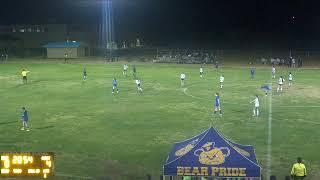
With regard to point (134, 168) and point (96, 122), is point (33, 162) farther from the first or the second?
point (96, 122)

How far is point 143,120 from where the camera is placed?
3228 cm

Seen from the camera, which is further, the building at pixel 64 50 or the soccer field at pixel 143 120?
the building at pixel 64 50

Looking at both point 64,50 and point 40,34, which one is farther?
point 40,34

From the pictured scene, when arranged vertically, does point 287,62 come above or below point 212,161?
above

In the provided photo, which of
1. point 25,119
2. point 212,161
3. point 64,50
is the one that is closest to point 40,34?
point 64,50

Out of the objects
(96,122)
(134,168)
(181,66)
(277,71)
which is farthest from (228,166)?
(181,66)

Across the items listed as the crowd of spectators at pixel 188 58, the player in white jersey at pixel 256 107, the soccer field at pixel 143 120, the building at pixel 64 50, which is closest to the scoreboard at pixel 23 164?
the soccer field at pixel 143 120

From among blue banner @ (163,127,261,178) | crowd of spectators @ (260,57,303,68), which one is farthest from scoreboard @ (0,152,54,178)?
crowd of spectators @ (260,57,303,68)

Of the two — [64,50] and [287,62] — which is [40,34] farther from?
[287,62]

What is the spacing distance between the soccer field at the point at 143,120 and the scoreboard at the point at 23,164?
7.37 meters

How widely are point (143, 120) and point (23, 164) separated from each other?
1887 centimetres

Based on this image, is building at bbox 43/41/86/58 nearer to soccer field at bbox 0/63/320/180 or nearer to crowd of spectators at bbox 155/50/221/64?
crowd of spectators at bbox 155/50/221/64

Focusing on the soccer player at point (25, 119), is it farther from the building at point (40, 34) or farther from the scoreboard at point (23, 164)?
the building at point (40, 34)

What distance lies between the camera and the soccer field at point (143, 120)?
23281mm
